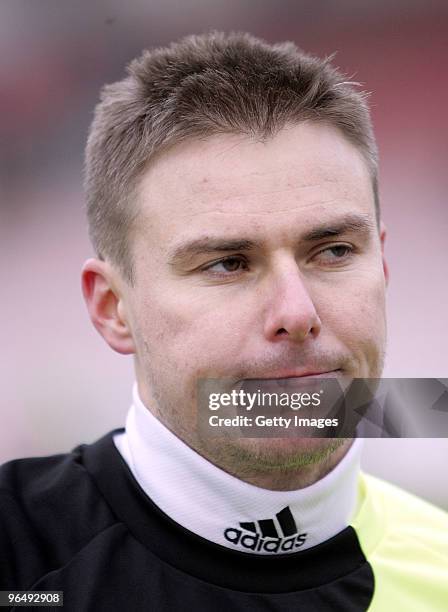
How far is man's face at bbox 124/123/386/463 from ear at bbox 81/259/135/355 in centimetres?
13

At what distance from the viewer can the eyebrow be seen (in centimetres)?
167

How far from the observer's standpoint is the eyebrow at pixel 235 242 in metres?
1.67

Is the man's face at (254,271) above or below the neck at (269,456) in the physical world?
above

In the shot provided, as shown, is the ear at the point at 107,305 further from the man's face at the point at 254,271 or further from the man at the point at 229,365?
the man's face at the point at 254,271

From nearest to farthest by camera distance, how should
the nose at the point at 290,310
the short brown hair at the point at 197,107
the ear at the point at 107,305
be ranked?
the nose at the point at 290,310 → the short brown hair at the point at 197,107 → the ear at the point at 107,305

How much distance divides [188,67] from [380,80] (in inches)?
145

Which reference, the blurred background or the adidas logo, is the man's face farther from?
the blurred background

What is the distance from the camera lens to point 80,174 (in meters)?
4.96

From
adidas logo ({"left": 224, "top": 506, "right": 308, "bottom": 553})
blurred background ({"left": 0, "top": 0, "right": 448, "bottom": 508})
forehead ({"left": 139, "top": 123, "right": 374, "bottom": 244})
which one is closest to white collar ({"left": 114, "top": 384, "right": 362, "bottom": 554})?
adidas logo ({"left": 224, "top": 506, "right": 308, "bottom": 553})

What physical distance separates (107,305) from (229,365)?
457mm

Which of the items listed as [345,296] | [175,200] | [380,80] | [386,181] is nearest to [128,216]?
[175,200]

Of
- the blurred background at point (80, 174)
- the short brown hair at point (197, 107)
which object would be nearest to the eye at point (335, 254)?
the short brown hair at point (197, 107)

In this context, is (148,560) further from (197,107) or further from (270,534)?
(197,107)

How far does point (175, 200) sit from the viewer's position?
1.73 m
